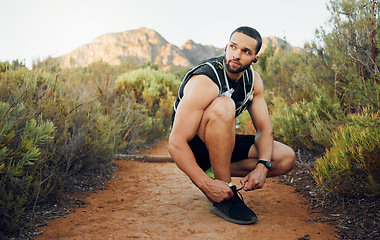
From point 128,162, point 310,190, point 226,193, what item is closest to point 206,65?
point 226,193

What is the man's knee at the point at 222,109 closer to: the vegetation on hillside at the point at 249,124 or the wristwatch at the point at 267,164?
the wristwatch at the point at 267,164

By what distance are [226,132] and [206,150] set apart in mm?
427

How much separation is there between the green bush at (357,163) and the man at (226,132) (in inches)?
16.5

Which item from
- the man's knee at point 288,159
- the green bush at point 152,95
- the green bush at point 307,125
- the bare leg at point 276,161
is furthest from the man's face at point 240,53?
the green bush at point 152,95

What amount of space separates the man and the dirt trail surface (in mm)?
206

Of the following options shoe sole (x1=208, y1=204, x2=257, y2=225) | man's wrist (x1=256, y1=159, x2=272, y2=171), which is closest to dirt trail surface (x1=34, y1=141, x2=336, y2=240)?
shoe sole (x1=208, y1=204, x2=257, y2=225)

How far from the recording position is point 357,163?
271 cm

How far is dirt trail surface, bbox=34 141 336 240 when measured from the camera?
2.27 metres

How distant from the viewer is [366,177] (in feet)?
8.72

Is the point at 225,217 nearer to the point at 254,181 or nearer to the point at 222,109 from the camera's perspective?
the point at 254,181

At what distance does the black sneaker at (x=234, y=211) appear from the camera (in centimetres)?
249

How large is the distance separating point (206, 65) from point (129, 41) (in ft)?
214

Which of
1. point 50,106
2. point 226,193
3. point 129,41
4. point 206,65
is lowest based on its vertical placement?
point 226,193

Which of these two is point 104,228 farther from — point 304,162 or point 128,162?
point 304,162
